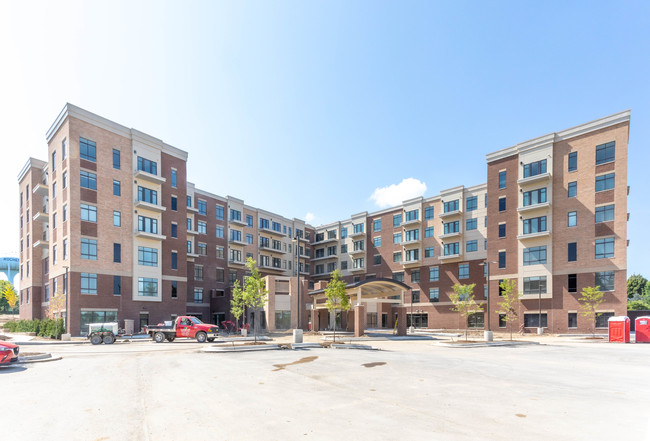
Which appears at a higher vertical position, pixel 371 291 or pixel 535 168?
pixel 535 168

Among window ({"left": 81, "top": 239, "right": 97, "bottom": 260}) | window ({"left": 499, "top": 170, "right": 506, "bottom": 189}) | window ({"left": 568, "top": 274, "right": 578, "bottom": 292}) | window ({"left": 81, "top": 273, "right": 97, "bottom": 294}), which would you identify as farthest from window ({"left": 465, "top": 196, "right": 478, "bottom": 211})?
window ({"left": 81, "top": 273, "right": 97, "bottom": 294})

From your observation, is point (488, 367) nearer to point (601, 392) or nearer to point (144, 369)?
point (601, 392)

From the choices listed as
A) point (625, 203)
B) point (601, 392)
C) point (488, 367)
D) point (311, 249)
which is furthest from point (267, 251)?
point (601, 392)

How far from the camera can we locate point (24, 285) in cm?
5566

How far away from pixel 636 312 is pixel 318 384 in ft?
218

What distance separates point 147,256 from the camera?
46.3 metres

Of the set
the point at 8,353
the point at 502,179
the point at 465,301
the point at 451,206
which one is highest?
the point at 502,179

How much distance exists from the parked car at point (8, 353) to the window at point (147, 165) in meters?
33.4

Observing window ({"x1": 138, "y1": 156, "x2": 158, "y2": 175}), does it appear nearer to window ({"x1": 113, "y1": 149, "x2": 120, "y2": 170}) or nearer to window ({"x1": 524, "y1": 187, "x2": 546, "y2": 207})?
window ({"x1": 113, "y1": 149, "x2": 120, "y2": 170})

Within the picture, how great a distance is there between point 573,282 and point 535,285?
3.93 m

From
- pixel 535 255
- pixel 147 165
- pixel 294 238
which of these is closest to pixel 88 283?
pixel 147 165

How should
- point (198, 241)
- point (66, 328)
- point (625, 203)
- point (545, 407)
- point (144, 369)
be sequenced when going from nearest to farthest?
1. point (545, 407)
2. point (144, 369)
3. point (66, 328)
4. point (625, 203)
5. point (198, 241)

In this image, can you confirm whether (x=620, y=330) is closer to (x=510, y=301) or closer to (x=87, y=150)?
(x=510, y=301)

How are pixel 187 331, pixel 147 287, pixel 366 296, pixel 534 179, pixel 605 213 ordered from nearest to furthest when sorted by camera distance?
pixel 187 331 → pixel 605 213 → pixel 147 287 → pixel 534 179 → pixel 366 296
